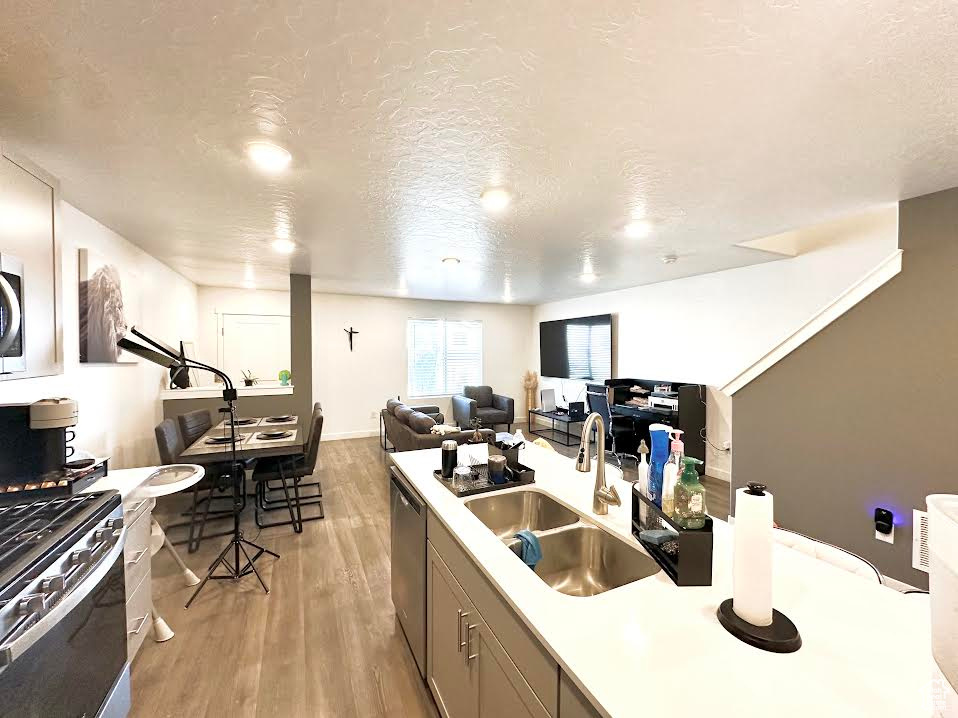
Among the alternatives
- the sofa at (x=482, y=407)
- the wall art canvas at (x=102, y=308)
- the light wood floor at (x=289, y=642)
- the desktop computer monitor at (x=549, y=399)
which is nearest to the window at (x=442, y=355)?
the sofa at (x=482, y=407)

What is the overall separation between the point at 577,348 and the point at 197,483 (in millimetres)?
5434

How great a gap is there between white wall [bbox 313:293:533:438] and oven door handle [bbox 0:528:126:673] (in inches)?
200

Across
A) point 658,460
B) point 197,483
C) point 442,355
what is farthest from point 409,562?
point 442,355

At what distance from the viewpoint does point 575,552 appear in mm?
1562

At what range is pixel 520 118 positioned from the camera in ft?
4.91

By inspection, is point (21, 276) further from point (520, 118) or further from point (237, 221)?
point (520, 118)

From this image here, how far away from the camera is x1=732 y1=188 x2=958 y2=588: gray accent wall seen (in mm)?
2131

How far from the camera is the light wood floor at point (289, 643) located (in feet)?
5.61

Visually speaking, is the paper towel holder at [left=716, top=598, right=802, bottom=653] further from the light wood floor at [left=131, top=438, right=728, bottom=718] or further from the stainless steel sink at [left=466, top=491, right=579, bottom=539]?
the light wood floor at [left=131, top=438, right=728, bottom=718]

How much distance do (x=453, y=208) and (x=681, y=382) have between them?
13.1 ft

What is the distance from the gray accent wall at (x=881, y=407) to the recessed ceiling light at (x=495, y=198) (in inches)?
88.0

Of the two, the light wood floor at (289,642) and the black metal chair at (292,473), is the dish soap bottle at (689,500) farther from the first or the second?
the black metal chair at (292,473)

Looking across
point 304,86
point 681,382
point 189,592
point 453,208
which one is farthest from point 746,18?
point 681,382

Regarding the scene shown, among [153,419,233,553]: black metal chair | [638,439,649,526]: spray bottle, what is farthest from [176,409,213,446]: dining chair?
[638,439,649,526]: spray bottle
